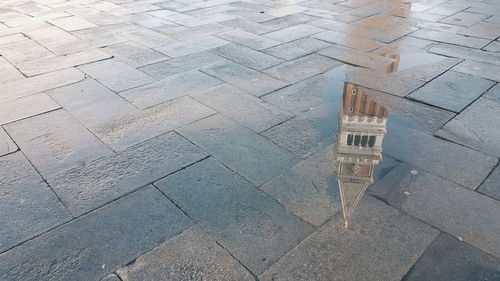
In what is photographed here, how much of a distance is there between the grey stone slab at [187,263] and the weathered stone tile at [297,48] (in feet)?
13.3

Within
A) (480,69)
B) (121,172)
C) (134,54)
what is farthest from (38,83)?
(480,69)

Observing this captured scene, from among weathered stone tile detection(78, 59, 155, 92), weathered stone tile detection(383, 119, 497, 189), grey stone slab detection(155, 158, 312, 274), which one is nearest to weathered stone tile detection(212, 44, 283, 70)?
weathered stone tile detection(78, 59, 155, 92)

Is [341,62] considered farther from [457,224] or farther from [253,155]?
[457,224]

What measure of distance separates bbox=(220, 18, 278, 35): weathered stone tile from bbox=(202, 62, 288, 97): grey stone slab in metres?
1.86

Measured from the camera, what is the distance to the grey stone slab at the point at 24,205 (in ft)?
9.37

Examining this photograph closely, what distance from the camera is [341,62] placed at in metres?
5.89

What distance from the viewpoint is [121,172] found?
137 inches

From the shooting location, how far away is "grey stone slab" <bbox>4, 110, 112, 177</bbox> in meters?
3.63

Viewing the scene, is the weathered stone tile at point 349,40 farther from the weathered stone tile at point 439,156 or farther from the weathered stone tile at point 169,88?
the weathered stone tile at point 439,156

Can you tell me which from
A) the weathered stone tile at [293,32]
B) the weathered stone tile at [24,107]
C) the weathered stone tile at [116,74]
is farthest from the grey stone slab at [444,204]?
the weathered stone tile at [293,32]

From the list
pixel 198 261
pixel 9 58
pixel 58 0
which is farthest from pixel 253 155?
pixel 58 0

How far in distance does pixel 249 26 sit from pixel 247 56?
1.82 meters

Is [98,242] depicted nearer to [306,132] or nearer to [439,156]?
[306,132]

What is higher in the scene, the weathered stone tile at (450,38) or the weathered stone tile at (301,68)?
the weathered stone tile at (301,68)
